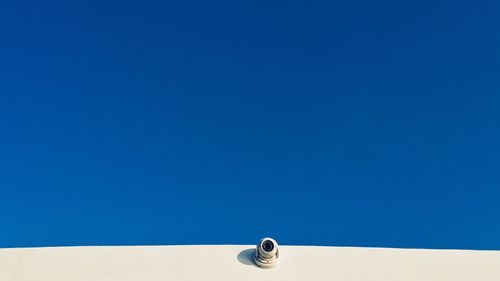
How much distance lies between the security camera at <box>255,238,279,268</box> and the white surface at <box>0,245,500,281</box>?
0.25 ft

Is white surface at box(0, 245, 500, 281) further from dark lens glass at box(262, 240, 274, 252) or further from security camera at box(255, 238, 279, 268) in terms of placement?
dark lens glass at box(262, 240, 274, 252)

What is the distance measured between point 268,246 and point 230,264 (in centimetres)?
54

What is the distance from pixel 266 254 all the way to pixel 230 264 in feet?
1.59

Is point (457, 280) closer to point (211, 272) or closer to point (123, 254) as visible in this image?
point (211, 272)

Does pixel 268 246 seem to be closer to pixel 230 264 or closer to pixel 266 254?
pixel 266 254

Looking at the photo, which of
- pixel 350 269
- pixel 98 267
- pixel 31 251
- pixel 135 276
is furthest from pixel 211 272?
pixel 31 251

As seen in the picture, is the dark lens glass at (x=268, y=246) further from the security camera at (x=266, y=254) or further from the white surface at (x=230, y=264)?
the white surface at (x=230, y=264)

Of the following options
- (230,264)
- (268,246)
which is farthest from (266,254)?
(230,264)

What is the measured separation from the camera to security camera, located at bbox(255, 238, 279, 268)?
5055 mm

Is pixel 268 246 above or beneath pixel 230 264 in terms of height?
above

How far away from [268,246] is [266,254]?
11 cm

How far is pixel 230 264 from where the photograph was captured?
5121 mm

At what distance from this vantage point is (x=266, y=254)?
16.6 feet

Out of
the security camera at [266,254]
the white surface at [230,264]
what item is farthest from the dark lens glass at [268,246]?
the white surface at [230,264]
